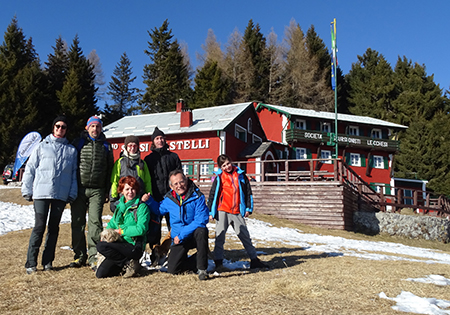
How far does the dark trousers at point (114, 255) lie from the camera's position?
4.27m

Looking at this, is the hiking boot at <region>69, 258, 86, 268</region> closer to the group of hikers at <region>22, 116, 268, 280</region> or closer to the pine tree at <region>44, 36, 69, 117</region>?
the group of hikers at <region>22, 116, 268, 280</region>

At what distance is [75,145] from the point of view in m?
5.04

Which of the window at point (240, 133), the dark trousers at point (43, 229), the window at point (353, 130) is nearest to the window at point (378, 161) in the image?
the window at point (353, 130)

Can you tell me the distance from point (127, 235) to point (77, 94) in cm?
3843

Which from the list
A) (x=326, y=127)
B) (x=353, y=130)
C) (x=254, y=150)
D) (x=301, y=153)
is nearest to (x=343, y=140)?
(x=326, y=127)

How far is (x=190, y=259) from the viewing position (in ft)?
15.7

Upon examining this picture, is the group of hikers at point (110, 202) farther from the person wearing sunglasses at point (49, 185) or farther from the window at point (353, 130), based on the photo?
the window at point (353, 130)

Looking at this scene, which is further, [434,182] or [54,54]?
[54,54]

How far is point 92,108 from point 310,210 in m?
32.9

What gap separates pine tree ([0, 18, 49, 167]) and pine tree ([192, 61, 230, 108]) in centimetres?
1639

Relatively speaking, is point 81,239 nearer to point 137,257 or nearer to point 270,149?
point 137,257

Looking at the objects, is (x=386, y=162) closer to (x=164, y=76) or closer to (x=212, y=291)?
(x=164, y=76)

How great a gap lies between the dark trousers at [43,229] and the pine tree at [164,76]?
40.5 metres

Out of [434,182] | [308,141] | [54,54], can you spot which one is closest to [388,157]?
[434,182]
